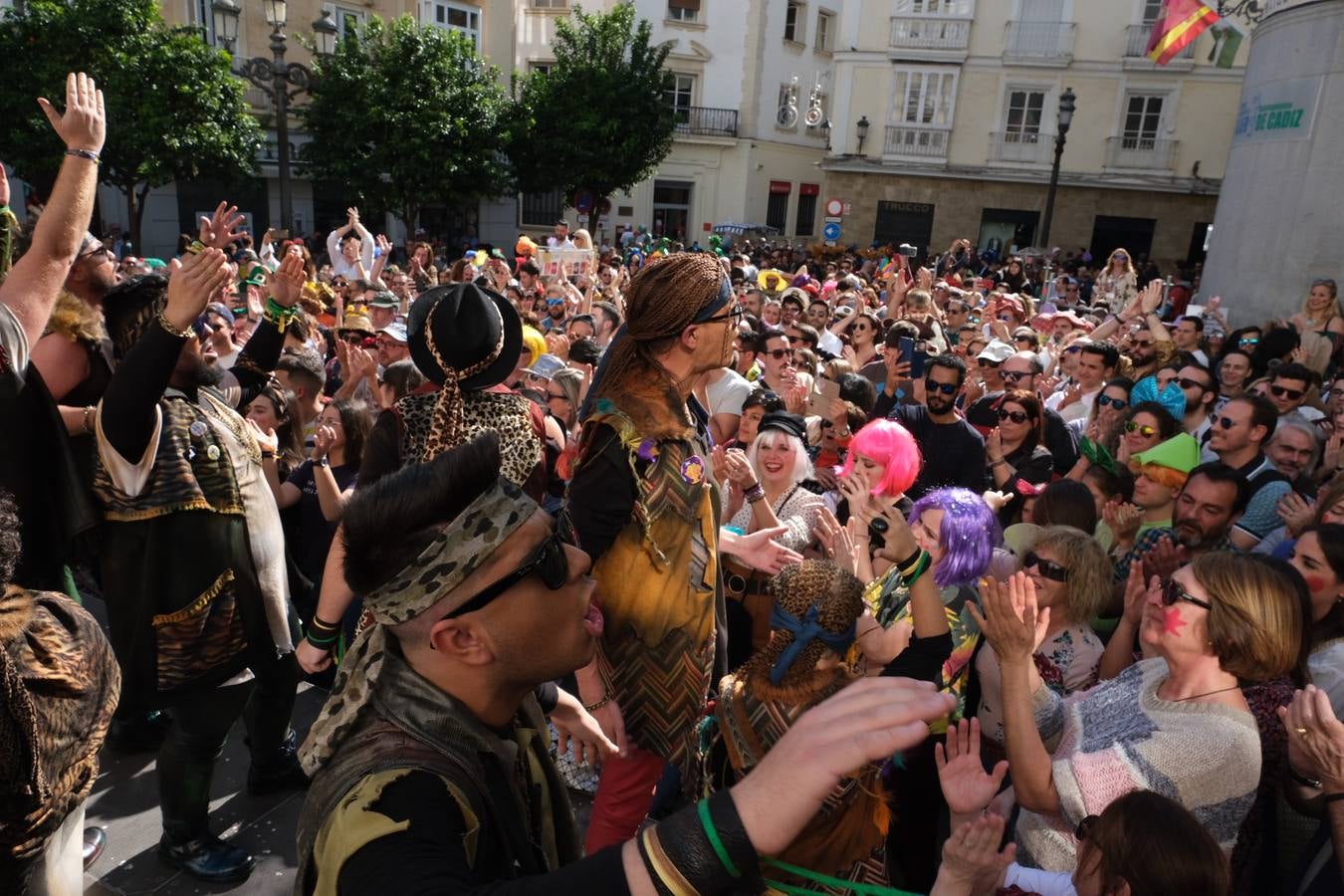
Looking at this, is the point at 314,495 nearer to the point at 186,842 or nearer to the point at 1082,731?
the point at 186,842

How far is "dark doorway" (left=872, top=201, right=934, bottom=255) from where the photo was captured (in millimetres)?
32250

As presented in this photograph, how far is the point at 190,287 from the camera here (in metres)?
2.49

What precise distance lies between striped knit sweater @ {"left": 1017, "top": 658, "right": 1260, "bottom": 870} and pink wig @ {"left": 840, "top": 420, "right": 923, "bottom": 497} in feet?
3.99

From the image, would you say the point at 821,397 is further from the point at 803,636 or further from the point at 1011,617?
the point at 1011,617

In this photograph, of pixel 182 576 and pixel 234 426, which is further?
pixel 234 426

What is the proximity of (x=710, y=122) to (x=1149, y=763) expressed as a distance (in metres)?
35.0

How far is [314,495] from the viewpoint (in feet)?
14.1

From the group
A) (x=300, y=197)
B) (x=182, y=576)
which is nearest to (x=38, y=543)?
(x=182, y=576)

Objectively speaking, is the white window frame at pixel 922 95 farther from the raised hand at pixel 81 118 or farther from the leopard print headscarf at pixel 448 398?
the raised hand at pixel 81 118

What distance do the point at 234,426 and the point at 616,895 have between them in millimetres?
2579

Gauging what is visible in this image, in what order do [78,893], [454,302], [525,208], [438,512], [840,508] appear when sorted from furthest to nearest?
[525,208] → [840,508] → [454,302] → [78,893] → [438,512]

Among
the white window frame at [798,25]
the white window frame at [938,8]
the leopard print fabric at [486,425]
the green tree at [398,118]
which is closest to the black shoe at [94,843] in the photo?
the leopard print fabric at [486,425]

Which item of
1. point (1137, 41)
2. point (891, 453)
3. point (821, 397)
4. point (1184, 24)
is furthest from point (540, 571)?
point (1137, 41)

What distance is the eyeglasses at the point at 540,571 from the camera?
1.48 m
